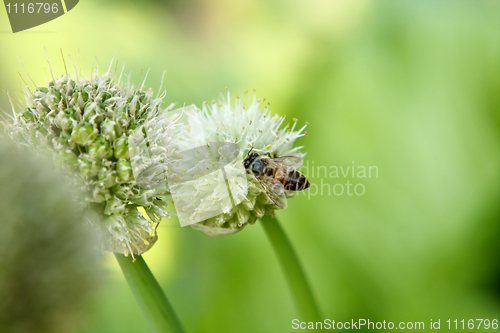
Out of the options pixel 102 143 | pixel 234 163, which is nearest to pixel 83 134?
pixel 102 143

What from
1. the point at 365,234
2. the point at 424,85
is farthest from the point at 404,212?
the point at 424,85

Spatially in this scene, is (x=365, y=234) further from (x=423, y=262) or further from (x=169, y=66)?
(x=169, y=66)

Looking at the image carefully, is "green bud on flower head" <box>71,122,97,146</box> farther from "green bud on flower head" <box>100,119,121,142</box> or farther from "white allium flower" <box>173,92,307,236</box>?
"white allium flower" <box>173,92,307,236</box>

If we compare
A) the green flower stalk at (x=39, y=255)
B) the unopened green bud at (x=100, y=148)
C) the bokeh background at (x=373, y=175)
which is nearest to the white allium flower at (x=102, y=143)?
the unopened green bud at (x=100, y=148)

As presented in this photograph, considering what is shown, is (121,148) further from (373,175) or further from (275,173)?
(373,175)

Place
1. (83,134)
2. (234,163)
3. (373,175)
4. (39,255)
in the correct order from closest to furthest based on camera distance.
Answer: (39,255) < (83,134) < (234,163) < (373,175)

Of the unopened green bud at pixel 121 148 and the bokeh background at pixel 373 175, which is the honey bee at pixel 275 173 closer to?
the unopened green bud at pixel 121 148
